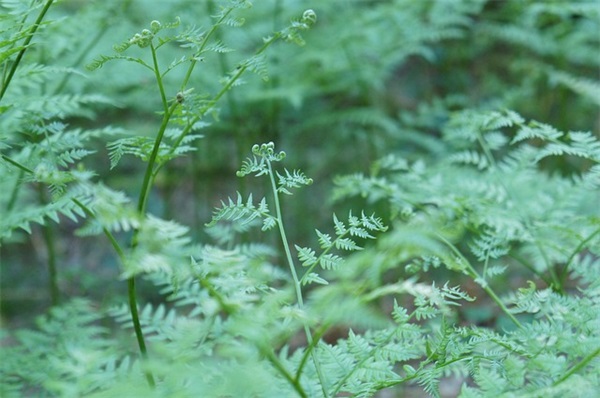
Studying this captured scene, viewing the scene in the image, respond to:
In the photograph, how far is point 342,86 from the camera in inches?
107

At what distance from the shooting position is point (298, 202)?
133 inches

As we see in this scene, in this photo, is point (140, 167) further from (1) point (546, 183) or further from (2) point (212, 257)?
(2) point (212, 257)

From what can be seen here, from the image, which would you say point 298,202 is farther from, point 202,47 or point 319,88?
point 202,47

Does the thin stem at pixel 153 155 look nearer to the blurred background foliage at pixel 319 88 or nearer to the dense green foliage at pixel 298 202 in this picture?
the dense green foliage at pixel 298 202

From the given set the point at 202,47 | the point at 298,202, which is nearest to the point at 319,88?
the point at 298,202

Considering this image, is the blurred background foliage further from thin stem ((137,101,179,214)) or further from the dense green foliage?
thin stem ((137,101,179,214))

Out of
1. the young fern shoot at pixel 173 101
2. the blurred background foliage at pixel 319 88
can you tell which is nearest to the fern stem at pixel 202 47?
the young fern shoot at pixel 173 101

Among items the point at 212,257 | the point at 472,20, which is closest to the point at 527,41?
the point at 472,20

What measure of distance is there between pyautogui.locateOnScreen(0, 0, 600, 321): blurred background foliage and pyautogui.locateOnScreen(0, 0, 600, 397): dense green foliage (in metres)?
0.01

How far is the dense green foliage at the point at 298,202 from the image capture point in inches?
35.2

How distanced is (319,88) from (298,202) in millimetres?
803

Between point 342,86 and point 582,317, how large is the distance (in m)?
1.84

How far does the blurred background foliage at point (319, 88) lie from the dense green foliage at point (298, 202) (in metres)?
0.01

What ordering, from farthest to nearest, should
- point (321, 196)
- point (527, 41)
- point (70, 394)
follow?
1. point (321, 196)
2. point (527, 41)
3. point (70, 394)
